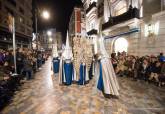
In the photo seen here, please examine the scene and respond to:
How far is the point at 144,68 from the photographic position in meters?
7.88

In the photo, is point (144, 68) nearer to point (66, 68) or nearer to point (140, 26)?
point (140, 26)

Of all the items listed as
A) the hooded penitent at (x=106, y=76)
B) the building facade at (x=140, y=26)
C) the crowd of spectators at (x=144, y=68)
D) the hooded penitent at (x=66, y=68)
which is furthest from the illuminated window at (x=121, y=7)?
the hooded penitent at (x=106, y=76)

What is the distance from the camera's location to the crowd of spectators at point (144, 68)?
700cm

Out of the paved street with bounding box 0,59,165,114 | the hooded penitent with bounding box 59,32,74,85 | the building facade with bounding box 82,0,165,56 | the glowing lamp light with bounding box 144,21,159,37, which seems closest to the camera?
the paved street with bounding box 0,59,165,114

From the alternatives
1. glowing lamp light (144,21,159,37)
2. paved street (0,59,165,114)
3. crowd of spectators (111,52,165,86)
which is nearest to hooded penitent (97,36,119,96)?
paved street (0,59,165,114)

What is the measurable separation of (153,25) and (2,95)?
10.0 m

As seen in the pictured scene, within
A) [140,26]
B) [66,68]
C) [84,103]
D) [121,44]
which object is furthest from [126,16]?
[84,103]

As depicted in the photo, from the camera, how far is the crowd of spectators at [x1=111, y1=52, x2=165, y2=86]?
700 cm

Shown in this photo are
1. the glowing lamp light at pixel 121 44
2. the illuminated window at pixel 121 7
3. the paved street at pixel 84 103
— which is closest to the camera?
the paved street at pixel 84 103

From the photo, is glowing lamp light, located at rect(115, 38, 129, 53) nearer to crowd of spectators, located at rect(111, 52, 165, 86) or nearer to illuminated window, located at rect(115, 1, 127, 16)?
illuminated window, located at rect(115, 1, 127, 16)

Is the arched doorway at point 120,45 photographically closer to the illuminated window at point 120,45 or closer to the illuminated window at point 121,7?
the illuminated window at point 120,45

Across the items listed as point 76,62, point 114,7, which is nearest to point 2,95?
point 76,62

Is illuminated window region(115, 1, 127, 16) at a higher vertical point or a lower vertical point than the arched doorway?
higher

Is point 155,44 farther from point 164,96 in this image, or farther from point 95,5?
point 95,5
